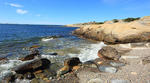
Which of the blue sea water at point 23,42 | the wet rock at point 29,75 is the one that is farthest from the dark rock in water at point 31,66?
the blue sea water at point 23,42

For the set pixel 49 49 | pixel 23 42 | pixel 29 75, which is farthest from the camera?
pixel 23 42

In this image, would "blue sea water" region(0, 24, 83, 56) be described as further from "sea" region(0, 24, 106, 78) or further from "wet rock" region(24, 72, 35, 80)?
"wet rock" region(24, 72, 35, 80)

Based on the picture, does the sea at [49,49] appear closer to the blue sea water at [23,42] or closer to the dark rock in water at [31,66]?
the blue sea water at [23,42]

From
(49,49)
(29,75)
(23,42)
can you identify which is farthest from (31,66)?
(23,42)

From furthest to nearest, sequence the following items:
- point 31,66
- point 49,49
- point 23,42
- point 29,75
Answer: point 23,42 → point 49,49 → point 31,66 → point 29,75

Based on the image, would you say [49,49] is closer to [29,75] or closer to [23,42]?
[29,75]

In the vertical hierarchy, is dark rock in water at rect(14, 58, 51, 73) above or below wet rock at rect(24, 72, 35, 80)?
above

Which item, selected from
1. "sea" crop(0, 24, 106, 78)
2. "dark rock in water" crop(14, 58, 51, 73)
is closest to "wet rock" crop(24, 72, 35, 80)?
"dark rock in water" crop(14, 58, 51, 73)

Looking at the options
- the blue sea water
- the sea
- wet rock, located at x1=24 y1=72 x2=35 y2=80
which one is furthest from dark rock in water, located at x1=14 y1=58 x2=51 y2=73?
the blue sea water

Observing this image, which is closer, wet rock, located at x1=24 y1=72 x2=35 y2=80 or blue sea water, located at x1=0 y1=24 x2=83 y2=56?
wet rock, located at x1=24 y1=72 x2=35 y2=80

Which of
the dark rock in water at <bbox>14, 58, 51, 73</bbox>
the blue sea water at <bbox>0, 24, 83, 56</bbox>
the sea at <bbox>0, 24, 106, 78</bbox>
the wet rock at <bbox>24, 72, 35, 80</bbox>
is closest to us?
the wet rock at <bbox>24, 72, 35, 80</bbox>

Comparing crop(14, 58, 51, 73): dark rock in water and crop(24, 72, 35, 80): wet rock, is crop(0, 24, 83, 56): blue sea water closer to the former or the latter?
crop(14, 58, 51, 73): dark rock in water

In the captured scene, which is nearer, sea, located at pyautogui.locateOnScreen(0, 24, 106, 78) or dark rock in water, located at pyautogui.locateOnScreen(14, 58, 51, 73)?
dark rock in water, located at pyautogui.locateOnScreen(14, 58, 51, 73)

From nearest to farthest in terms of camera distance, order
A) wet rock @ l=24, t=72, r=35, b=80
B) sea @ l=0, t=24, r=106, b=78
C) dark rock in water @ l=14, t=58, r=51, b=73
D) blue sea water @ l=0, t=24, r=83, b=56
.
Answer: wet rock @ l=24, t=72, r=35, b=80, dark rock in water @ l=14, t=58, r=51, b=73, sea @ l=0, t=24, r=106, b=78, blue sea water @ l=0, t=24, r=83, b=56
